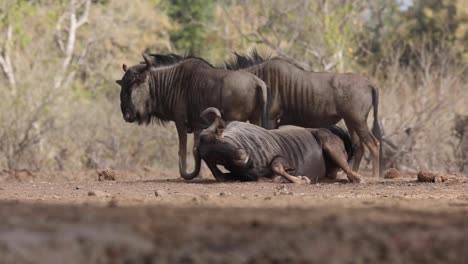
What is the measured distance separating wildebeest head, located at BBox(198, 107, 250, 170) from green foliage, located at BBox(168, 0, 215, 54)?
29776 mm

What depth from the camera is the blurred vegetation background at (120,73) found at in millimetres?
20297

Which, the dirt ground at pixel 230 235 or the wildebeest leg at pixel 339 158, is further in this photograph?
the wildebeest leg at pixel 339 158

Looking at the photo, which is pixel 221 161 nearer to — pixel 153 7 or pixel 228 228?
pixel 228 228

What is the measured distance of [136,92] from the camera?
15023 millimetres

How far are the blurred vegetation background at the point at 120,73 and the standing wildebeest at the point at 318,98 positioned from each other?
4.71 metres

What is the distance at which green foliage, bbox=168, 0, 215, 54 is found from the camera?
140ft

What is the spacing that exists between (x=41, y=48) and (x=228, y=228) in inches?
849

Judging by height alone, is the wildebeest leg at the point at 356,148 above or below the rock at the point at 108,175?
above

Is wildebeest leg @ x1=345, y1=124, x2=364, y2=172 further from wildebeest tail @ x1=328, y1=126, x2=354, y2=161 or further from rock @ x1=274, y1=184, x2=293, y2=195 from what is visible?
rock @ x1=274, y1=184, x2=293, y2=195

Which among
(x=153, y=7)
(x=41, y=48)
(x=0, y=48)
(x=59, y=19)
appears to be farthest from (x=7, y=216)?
(x=153, y=7)

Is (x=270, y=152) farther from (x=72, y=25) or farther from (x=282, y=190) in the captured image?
(x=72, y=25)

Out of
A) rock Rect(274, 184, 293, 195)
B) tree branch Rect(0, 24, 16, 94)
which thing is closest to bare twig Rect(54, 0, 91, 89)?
tree branch Rect(0, 24, 16, 94)

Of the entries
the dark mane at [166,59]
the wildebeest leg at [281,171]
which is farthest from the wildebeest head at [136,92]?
the wildebeest leg at [281,171]

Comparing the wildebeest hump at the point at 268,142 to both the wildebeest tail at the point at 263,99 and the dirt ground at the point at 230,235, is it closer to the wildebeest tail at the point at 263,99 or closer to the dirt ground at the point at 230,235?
the wildebeest tail at the point at 263,99
